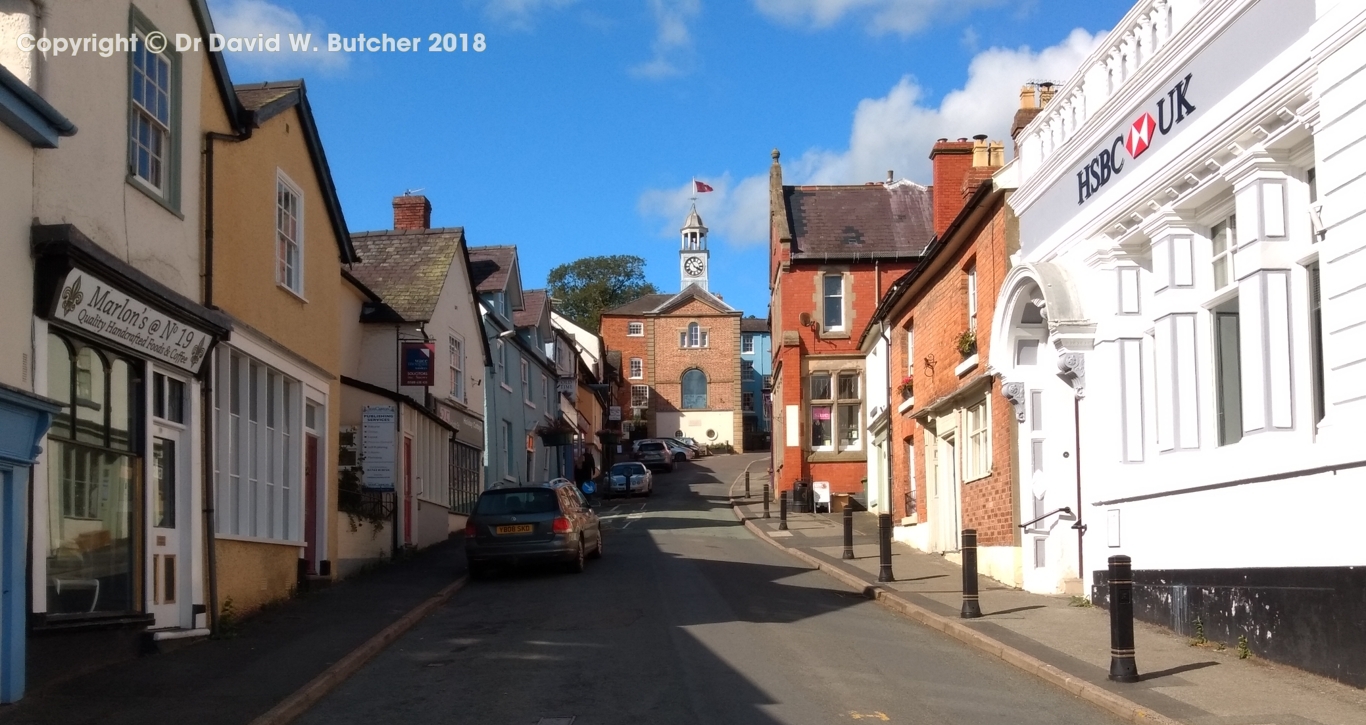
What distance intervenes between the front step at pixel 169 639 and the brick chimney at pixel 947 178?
17.9 meters

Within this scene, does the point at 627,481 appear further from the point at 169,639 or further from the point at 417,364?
the point at 169,639

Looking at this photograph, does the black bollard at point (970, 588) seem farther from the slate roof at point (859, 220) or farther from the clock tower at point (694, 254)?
the clock tower at point (694, 254)

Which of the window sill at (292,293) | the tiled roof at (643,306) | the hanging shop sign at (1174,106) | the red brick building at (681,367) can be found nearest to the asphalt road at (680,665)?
the window sill at (292,293)

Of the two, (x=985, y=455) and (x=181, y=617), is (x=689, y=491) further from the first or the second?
(x=181, y=617)

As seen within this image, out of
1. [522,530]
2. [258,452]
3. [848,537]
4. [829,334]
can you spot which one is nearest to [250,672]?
[258,452]

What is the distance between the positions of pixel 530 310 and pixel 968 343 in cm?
2698

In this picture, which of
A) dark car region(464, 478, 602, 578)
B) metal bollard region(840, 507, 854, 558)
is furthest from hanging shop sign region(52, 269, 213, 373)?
metal bollard region(840, 507, 854, 558)

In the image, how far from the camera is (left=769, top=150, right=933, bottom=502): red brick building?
129 feet

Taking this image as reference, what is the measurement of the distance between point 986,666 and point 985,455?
316 inches

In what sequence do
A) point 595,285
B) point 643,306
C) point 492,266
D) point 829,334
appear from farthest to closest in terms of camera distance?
1. point 595,285
2. point 643,306
3. point 829,334
4. point 492,266

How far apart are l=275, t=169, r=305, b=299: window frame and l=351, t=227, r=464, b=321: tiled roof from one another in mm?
9174

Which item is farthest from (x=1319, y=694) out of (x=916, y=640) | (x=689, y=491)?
(x=689, y=491)

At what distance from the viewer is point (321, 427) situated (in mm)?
17781

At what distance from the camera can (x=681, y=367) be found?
80.7 meters
